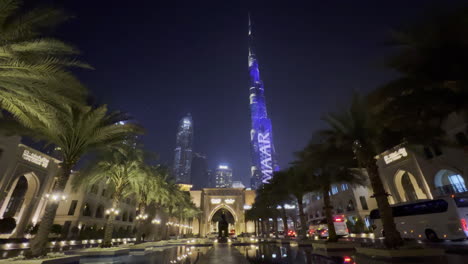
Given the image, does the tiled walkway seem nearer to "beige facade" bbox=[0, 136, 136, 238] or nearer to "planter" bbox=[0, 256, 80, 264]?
"planter" bbox=[0, 256, 80, 264]

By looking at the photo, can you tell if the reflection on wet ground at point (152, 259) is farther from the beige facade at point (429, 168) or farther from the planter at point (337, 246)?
the beige facade at point (429, 168)

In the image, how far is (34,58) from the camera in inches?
313

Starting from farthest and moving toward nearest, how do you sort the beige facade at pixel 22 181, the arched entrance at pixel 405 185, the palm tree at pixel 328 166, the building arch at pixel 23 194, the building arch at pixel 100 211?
the building arch at pixel 100 211, the arched entrance at pixel 405 185, the building arch at pixel 23 194, the beige facade at pixel 22 181, the palm tree at pixel 328 166

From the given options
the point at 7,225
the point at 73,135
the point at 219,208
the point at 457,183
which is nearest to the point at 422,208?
the point at 457,183

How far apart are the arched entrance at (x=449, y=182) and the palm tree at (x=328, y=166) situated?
39.0 feet

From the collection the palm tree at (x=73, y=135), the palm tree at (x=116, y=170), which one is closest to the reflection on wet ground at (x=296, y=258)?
the palm tree at (x=73, y=135)

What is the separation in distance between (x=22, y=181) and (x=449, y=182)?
54752 mm

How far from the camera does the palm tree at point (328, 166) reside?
1559cm

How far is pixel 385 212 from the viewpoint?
468 inches

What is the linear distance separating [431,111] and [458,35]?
439 centimetres

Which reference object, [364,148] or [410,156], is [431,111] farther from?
[410,156]

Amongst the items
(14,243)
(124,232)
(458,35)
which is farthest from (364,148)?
(124,232)

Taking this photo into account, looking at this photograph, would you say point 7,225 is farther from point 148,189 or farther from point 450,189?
point 450,189

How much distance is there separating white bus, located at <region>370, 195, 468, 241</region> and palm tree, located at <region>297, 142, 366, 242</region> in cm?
463
